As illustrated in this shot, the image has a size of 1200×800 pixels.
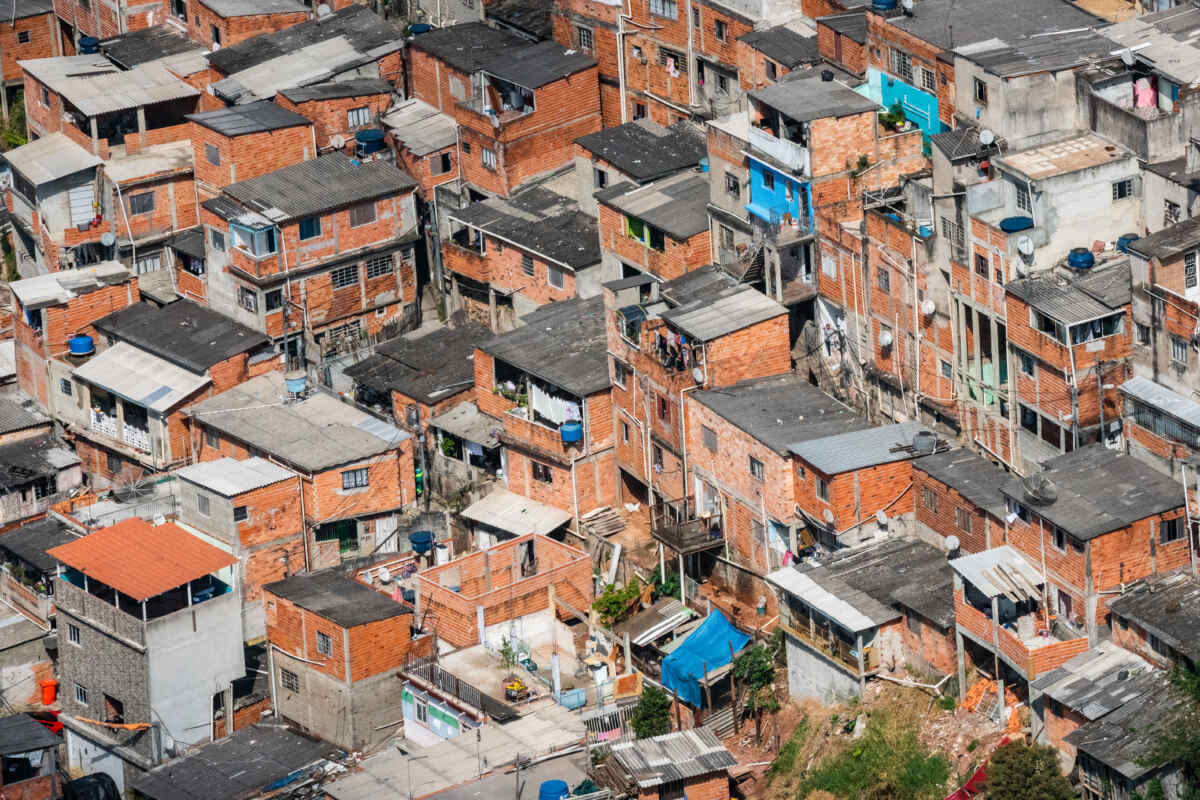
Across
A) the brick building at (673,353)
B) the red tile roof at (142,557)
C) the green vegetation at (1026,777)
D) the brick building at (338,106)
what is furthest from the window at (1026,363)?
the brick building at (338,106)

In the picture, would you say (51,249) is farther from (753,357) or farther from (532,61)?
(753,357)

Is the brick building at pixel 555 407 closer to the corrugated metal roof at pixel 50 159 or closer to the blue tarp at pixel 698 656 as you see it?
the blue tarp at pixel 698 656

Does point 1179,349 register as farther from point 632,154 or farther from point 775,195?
point 632,154

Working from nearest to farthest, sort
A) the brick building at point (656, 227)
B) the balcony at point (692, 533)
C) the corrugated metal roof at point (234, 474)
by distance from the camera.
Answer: the balcony at point (692, 533) → the corrugated metal roof at point (234, 474) → the brick building at point (656, 227)

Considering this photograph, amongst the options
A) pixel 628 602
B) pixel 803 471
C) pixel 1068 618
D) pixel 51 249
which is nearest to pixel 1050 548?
pixel 1068 618

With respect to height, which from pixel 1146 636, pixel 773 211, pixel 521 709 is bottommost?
pixel 521 709

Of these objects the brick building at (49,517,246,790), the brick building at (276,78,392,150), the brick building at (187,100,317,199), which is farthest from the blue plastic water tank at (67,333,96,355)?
the brick building at (49,517,246,790)
